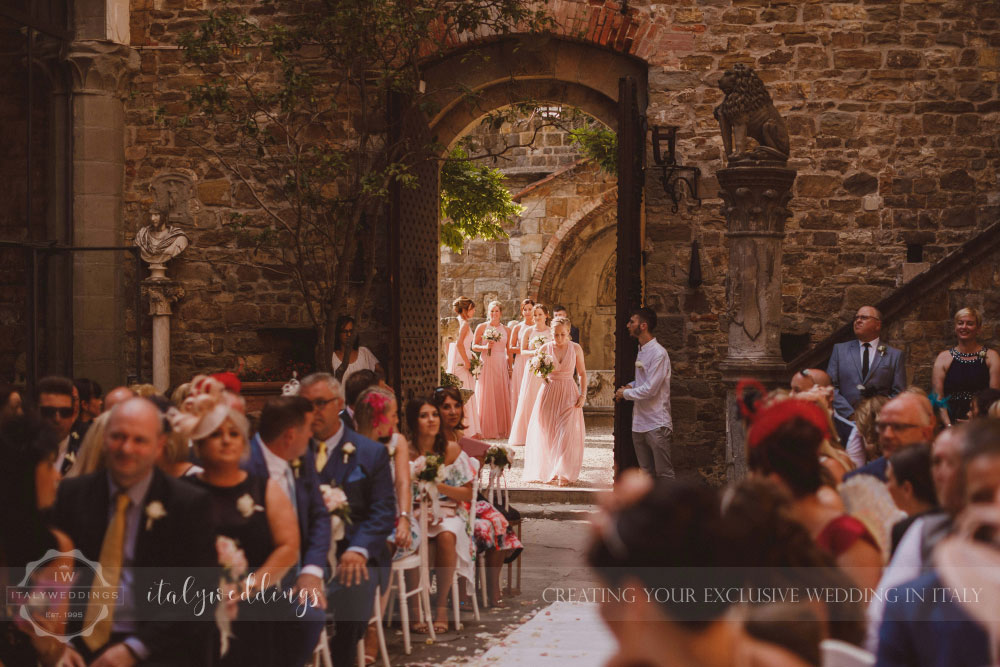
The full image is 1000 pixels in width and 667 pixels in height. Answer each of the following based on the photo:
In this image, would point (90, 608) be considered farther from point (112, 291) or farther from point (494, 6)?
point (494, 6)

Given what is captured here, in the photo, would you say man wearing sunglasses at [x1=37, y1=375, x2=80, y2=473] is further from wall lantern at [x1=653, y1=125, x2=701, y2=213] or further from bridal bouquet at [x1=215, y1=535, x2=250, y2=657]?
wall lantern at [x1=653, y1=125, x2=701, y2=213]

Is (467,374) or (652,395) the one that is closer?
(652,395)

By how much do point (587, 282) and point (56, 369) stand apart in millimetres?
15168

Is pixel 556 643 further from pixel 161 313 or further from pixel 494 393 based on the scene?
pixel 494 393

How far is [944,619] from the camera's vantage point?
7.41 ft

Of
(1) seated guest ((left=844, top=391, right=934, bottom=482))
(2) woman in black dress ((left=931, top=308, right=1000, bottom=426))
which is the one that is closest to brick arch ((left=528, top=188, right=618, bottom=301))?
(2) woman in black dress ((left=931, top=308, right=1000, bottom=426))

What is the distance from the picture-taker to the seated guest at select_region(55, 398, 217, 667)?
11.0 ft

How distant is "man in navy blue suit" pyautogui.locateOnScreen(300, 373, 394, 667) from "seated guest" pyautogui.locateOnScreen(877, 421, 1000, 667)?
9.07ft

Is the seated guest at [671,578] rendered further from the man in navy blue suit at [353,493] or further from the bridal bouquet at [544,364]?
the bridal bouquet at [544,364]

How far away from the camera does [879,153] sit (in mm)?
10688

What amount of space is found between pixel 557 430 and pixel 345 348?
259 centimetres

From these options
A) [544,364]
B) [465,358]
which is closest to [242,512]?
[544,364]

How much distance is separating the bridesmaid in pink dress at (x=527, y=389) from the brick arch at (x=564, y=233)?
21.3 ft

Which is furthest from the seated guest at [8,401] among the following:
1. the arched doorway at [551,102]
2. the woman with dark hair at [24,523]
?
the arched doorway at [551,102]
